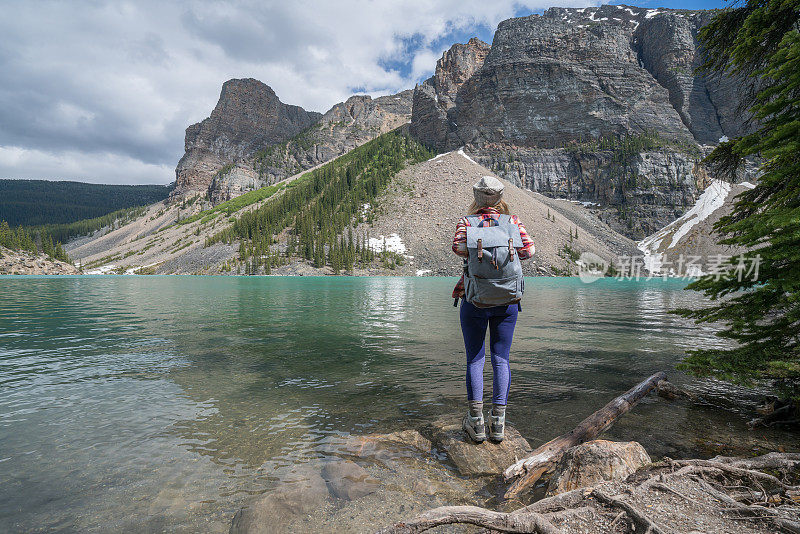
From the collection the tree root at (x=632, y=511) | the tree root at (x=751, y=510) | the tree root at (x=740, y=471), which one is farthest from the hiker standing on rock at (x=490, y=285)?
the tree root at (x=751, y=510)

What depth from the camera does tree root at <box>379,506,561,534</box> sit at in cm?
263

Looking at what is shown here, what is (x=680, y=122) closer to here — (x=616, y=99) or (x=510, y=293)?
(x=616, y=99)

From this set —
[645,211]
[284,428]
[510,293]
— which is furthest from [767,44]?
[645,211]

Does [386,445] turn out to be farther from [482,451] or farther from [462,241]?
[462,241]

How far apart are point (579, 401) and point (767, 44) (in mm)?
7008

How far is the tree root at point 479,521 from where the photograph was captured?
8.63 ft

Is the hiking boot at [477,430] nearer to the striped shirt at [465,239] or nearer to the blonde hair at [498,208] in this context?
the striped shirt at [465,239]

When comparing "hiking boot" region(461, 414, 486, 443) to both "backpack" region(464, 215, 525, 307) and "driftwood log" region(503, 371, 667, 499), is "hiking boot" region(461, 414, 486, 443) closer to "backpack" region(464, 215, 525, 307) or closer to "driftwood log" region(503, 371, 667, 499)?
"driftwood log" region(503, 371, 667, 499)

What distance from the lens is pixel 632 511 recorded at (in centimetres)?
279

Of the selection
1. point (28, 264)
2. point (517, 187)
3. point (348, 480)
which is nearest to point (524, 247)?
point (348, 480)

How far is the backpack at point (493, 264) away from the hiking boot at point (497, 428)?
1.72 m

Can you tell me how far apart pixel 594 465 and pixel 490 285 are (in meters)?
2.24

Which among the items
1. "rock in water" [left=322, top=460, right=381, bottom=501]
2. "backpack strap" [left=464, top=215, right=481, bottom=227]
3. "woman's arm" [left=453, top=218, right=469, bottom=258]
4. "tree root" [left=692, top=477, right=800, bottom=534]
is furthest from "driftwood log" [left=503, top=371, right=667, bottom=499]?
"backpack strap" [left=464, top=215, right=481, bottom=227]

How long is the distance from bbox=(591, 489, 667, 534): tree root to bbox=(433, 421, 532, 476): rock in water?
6.10 feet
